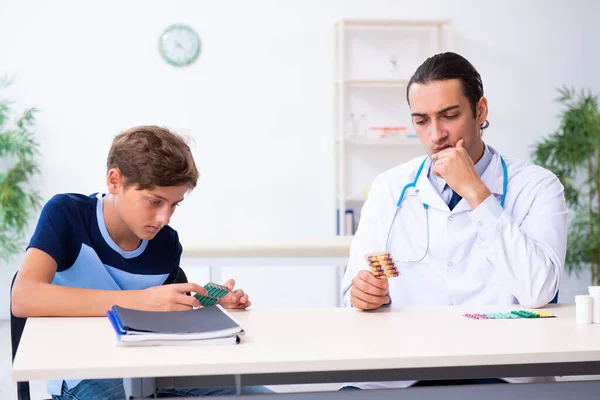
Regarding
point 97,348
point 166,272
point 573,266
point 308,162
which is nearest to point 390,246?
point 166,272

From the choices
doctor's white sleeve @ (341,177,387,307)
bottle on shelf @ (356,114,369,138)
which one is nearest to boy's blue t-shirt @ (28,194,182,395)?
doctor's white sleeve @ (341,177,387,307)

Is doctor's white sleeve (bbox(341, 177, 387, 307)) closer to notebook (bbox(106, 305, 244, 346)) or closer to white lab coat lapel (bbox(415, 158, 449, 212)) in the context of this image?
white lab coat lapel (bbox(415, 158, 449, 212))

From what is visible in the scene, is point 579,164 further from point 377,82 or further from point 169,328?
point 169,328

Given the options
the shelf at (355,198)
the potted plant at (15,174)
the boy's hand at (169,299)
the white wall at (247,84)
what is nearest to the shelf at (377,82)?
the white wall at (247,84)

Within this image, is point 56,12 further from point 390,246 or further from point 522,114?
point 390,246

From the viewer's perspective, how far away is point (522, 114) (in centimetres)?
622

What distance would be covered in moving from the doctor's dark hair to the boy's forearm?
0.96 meters

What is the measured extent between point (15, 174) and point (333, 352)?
465cm

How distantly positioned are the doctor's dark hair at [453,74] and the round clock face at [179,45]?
156 inches

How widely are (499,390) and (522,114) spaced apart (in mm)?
4984

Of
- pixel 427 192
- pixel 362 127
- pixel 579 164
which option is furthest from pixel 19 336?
pixel 579 164

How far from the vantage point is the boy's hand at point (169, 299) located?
5.43ft

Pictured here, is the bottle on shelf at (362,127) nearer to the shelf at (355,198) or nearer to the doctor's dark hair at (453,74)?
the shelf at (355,198)

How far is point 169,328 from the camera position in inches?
57.4
